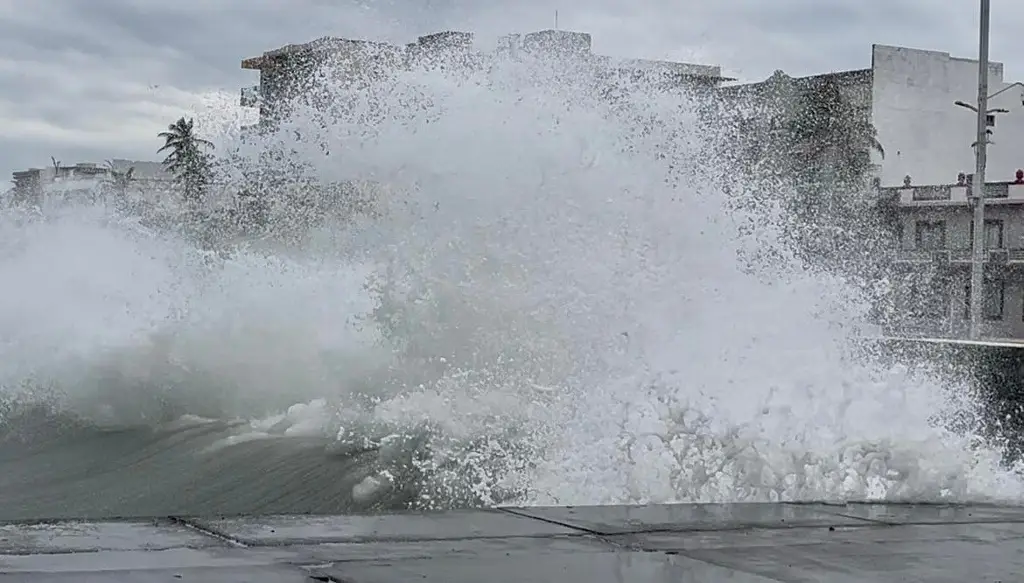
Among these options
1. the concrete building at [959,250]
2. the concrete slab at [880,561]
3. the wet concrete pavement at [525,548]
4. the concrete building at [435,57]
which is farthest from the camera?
the concrete building at [959,250]

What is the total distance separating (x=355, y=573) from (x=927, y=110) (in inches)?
2117

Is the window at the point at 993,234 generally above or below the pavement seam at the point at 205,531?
above

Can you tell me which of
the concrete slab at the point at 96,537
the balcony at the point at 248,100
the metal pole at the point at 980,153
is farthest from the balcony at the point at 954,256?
the concrete slab at the point at 96,537

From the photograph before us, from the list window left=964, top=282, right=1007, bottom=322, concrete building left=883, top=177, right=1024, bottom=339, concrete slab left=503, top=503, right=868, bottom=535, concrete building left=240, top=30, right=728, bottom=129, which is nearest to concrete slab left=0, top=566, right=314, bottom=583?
concrete slab left=503, top=503, right=868, bottom=535

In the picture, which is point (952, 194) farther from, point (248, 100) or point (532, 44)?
point (532, 44)

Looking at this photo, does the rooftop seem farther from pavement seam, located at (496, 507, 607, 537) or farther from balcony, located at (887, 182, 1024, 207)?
balcony, located at (887, 182, 1024, 207)

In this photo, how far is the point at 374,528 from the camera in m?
5.92

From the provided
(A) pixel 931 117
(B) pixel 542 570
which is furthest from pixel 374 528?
(A) pixel 931 117

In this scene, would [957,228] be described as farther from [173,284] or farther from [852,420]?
[852,420]

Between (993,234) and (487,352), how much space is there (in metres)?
41.0

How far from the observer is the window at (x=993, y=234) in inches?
1900

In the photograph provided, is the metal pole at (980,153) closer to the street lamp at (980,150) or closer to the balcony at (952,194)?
the street lamp at (980,150)

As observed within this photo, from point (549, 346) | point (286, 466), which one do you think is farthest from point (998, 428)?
point (286, 466)

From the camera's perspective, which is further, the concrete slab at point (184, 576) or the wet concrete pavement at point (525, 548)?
the wet concrete pavement at point (525, 548)
